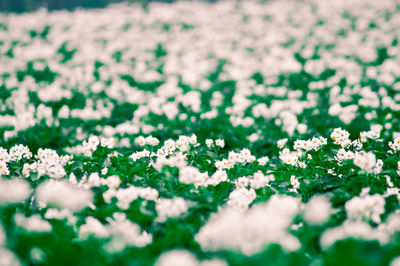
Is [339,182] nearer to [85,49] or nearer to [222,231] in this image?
[222,231]

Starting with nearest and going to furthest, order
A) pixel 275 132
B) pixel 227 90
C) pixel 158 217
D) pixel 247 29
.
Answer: pixel 158 217
pixel 275 132
pixel 227 90
pixel 247 29

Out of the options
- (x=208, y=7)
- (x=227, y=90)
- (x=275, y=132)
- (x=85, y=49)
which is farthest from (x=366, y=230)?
(x=208, y=7)

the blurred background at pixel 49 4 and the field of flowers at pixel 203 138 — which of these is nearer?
the field of flowers at pixel 203 138

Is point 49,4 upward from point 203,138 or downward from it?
upward

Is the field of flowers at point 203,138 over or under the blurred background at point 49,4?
under

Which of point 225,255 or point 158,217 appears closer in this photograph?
point 225,255

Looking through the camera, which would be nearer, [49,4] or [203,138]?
[203,138]

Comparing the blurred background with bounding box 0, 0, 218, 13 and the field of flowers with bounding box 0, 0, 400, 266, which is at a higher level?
the blurred background with bounding box 0, 0, 218, 13

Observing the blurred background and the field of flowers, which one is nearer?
the field of flowers
